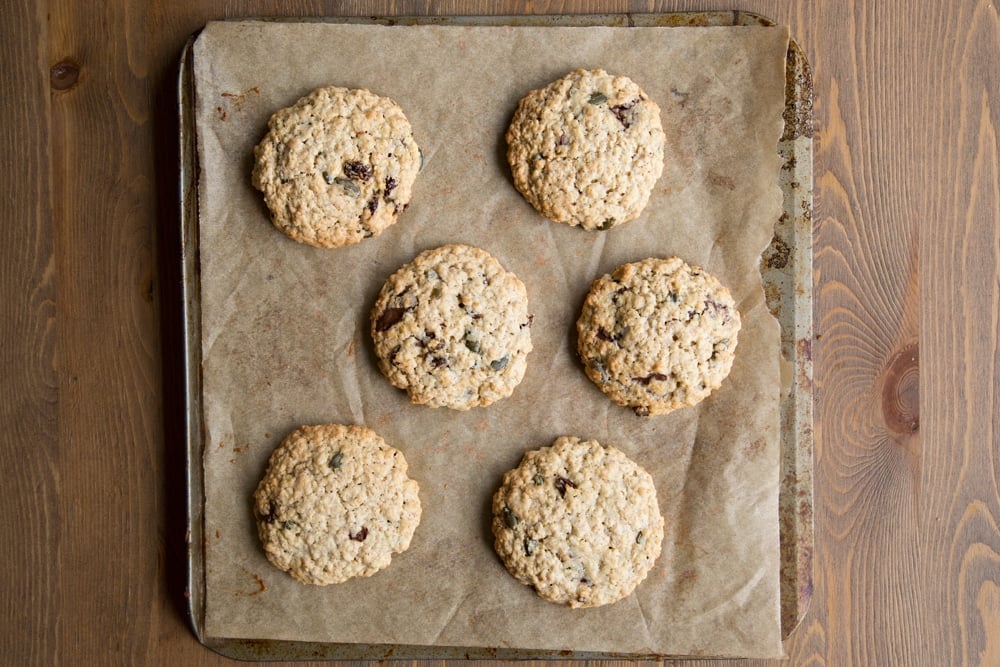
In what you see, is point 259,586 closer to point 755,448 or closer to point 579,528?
point 579,528

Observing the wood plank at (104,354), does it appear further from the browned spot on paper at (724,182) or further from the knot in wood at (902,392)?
the knot in wood at (902,392)

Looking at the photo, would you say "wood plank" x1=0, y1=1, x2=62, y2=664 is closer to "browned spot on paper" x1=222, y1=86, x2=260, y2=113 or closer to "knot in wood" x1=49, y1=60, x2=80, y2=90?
"knot in wood" x1=49, y1=60, x2=80, y2=90

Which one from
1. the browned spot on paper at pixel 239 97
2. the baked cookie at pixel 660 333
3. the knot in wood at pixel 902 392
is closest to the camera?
the baked cookie at pixel 660 333

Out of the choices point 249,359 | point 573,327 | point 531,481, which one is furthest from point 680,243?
point 249,359

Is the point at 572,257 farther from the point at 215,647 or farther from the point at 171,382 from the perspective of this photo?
the point at 215,647

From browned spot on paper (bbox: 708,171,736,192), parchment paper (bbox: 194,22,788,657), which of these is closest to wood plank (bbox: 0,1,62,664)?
parchment paper (bbox: 194,22,788,657)

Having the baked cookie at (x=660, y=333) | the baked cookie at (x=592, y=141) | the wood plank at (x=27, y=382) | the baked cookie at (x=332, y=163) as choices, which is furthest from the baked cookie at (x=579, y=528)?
the wood plank at (x=27, y=382)

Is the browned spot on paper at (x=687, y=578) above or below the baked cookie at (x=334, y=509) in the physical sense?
below
